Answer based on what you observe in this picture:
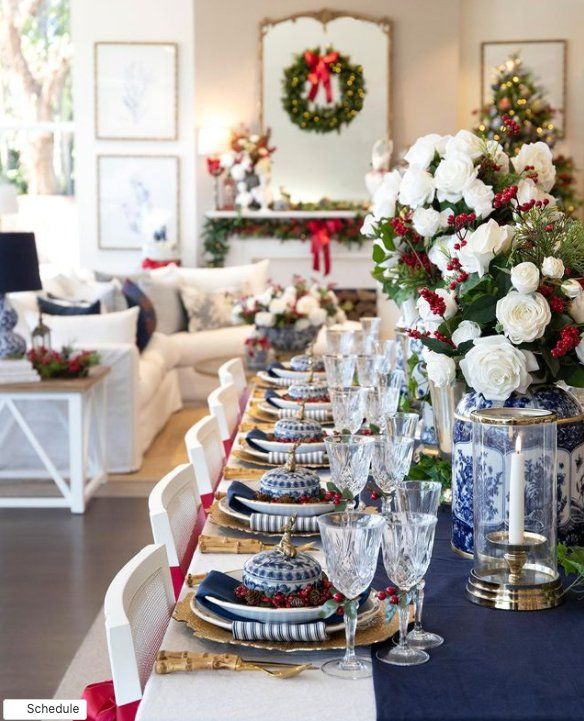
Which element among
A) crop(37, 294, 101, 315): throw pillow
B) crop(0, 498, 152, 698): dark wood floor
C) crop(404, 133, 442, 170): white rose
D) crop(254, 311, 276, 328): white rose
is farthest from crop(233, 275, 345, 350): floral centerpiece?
crop(404, 133, 442, 170): white rose

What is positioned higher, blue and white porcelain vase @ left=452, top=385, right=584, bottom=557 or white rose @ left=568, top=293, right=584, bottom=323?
white rose @ left=568, top=293, right=584, bottom=323

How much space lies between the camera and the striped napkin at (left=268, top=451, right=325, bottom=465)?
8.55 ft

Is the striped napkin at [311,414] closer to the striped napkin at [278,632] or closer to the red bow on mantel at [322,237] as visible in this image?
the striped napkin at [278,632]

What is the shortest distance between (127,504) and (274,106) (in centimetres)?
544

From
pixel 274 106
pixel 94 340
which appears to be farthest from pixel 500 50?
pixel 94 340

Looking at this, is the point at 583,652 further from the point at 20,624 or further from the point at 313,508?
the point at 20,624

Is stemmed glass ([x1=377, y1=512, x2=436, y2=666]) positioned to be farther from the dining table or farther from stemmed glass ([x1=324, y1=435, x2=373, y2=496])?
stemmed glass ([x1=324, y1=435, x2=373, y2=496])

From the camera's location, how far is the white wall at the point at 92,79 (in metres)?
9.93

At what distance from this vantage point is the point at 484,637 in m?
1.60

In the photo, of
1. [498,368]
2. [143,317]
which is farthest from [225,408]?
[143,317]

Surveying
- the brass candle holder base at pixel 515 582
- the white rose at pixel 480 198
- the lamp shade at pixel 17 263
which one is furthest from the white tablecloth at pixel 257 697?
the lamp shade at pixel 17 263

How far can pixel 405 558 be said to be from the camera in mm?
1522

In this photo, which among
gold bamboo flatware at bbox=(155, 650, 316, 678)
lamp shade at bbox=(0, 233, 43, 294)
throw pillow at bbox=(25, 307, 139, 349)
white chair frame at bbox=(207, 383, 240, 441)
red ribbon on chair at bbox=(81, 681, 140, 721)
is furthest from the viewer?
throw pillow at bbox=(25, 307, 139, 349)

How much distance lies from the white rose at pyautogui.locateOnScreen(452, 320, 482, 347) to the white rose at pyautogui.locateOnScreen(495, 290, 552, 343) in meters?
0.09
